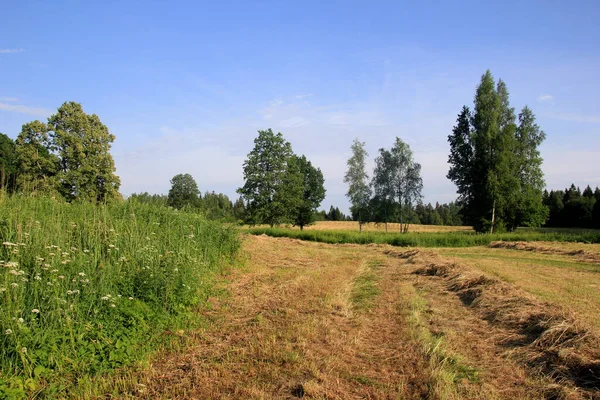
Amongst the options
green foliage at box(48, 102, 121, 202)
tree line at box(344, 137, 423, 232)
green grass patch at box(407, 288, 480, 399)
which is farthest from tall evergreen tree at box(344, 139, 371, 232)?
green grass patch at box(407, 288, 480, 399)

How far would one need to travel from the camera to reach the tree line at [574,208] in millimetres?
68375

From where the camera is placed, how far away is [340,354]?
4.99 m

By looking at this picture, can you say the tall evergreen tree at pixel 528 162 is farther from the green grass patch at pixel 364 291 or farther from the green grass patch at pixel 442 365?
the green grass patch at pixel 442 365

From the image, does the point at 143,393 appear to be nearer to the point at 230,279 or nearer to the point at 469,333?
the point at 469,333

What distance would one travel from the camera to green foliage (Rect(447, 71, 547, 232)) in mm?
38562

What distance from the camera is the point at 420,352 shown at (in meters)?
4.98

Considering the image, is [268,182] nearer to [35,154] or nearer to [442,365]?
[35,154]

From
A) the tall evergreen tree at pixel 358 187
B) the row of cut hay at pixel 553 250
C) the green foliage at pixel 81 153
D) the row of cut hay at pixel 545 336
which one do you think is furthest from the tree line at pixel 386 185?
the row of cut hay at pixel 545 336

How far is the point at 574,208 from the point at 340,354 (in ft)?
279

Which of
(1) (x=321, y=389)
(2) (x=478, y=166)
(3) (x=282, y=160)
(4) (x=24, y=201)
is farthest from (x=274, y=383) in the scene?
(3) (x=282, y=160)

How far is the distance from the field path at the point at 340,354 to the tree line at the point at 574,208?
225 ft

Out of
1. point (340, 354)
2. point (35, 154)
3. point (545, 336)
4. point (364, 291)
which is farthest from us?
point (35, 154)

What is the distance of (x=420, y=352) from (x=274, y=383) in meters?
2.02

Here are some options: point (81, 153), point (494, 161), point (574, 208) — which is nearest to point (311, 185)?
point (494, 161)
